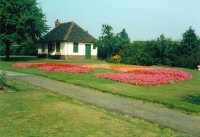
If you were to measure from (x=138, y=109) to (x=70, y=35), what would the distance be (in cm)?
4251

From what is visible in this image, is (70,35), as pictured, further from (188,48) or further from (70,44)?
(188,48)

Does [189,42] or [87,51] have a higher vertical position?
[189,42]

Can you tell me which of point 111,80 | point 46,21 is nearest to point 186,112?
point 111,80

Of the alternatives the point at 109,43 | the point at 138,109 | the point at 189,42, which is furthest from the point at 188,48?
the point at 138,109

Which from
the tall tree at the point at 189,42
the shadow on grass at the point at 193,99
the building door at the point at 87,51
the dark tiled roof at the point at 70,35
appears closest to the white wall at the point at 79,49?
the building door at the point at 87,51

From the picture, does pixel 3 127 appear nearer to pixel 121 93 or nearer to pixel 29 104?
pixel 29 104

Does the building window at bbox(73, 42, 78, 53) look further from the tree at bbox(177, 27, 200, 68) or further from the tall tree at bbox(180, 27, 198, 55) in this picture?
the tall tree at bbox(180, 27, 198, 55)

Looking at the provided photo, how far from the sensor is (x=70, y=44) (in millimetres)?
51938

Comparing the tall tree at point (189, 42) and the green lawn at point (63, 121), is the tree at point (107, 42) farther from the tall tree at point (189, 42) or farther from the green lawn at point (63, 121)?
the green lawn at point (63, 121)

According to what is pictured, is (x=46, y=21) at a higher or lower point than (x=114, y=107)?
higher

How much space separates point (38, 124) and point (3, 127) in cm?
94

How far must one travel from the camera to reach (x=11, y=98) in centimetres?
1273

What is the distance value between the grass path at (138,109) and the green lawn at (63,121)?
1.74 feet

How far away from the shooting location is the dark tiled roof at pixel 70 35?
172 ft
